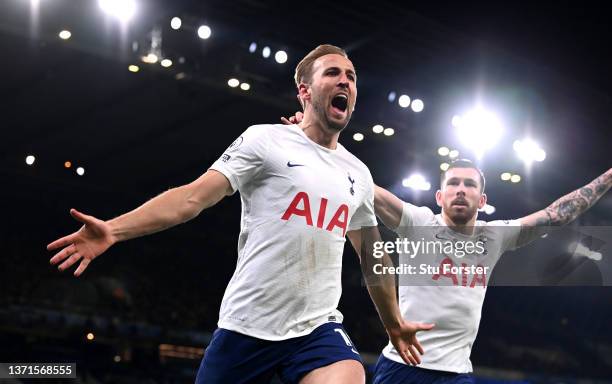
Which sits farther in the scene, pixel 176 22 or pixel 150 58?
pixel 150 58

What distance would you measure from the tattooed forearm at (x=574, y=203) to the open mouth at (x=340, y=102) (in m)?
2.78

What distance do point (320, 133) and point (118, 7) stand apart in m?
9.57

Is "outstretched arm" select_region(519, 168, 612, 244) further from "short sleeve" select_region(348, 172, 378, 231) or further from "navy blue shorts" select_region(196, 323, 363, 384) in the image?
"navy blue shorts" select_region(196, 323, 363, 384)

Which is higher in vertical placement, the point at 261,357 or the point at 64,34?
the point at 64,34

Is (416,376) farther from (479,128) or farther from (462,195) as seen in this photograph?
(479,128)

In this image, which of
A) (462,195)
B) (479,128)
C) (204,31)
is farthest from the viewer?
(479,128)

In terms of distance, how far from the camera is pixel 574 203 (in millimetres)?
6688

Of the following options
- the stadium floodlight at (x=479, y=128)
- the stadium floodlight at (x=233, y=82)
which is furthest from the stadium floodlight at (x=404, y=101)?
the stadium floodlight at (x=233, y=82)

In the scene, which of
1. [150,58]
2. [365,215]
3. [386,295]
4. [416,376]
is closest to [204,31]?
[150,58]

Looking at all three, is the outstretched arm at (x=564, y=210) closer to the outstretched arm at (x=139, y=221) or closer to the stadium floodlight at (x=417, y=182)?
the outstretched arm at (x=139, y=221)

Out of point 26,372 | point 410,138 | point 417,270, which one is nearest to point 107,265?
point 26,372

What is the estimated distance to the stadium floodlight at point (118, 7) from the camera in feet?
42.9

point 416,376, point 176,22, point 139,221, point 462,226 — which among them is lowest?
point 416,376

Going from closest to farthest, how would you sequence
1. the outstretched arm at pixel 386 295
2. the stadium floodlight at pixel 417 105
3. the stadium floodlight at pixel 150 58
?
the outstretched arm at pixel 386 295, the stadium floodlight at pixel 150 58, the stadium floodlight at pixel 417 105
